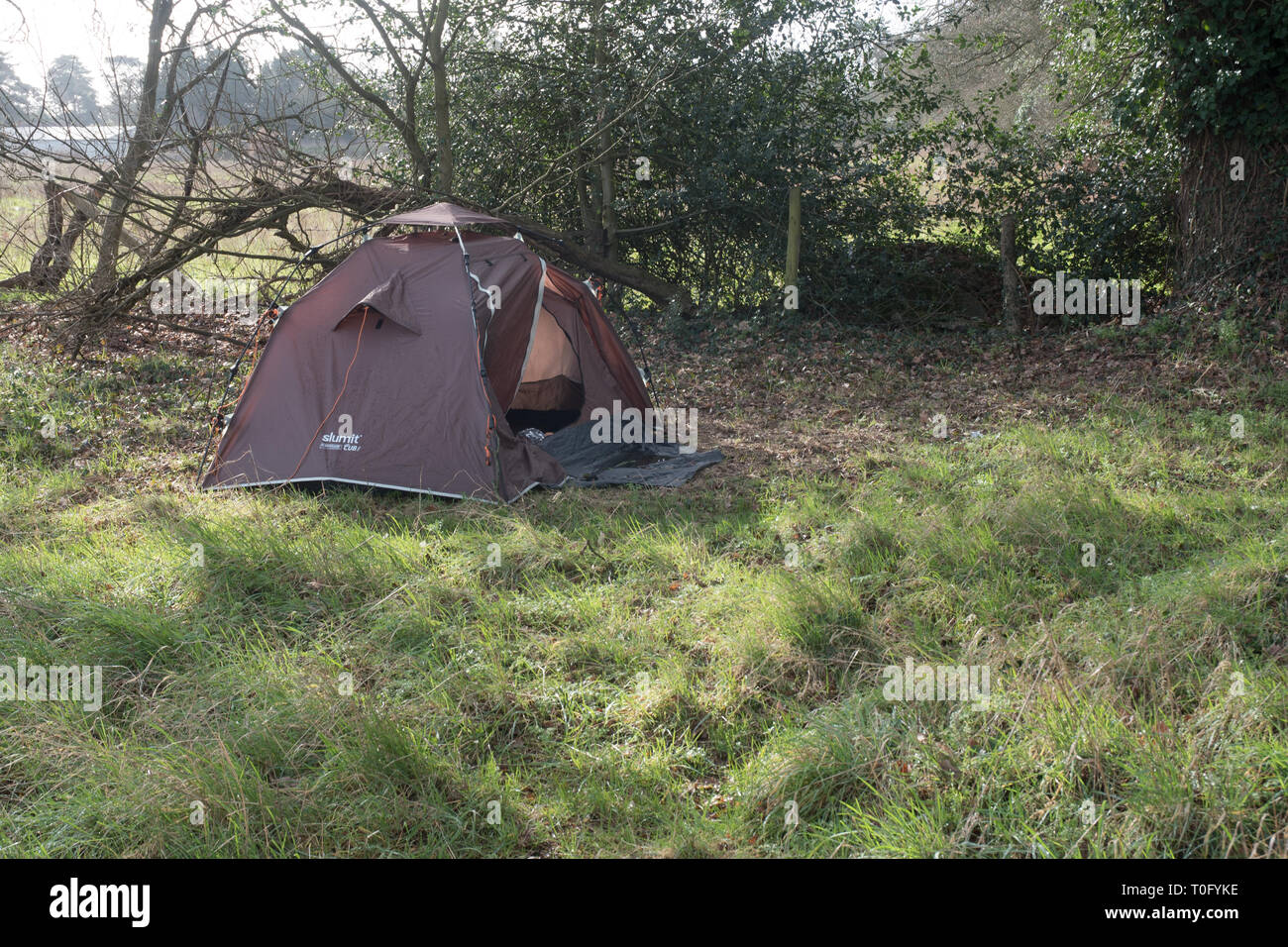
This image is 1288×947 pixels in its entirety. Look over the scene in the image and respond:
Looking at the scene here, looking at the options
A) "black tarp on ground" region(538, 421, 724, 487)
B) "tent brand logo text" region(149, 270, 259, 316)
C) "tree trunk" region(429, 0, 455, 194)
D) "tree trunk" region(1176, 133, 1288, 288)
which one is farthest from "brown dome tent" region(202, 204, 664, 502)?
"tree trunk" region(1176, 133, 1288, 288)

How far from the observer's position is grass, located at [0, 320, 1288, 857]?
2.71 meters

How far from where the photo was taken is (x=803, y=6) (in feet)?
32.3

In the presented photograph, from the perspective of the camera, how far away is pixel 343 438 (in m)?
5.77

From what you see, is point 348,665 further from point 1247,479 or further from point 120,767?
point 1247,479

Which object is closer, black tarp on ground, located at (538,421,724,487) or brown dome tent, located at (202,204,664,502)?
brown dome tent, located at (202,204,664,502)

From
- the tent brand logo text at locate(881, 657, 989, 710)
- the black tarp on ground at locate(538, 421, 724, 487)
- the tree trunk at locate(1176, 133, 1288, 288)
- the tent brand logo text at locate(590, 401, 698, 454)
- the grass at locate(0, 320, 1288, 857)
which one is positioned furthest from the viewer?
the tree trunk at locate(1176, 133, 1288, 288)

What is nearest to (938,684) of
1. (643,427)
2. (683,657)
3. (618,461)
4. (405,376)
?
(683,657)

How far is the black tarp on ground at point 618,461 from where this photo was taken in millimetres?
5867

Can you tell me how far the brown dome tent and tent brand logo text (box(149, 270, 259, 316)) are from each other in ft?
12.8

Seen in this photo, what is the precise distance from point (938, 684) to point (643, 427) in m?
4.02

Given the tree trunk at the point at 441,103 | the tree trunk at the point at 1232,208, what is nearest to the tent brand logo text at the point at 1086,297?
the tree trunk at the point at 1232,208
